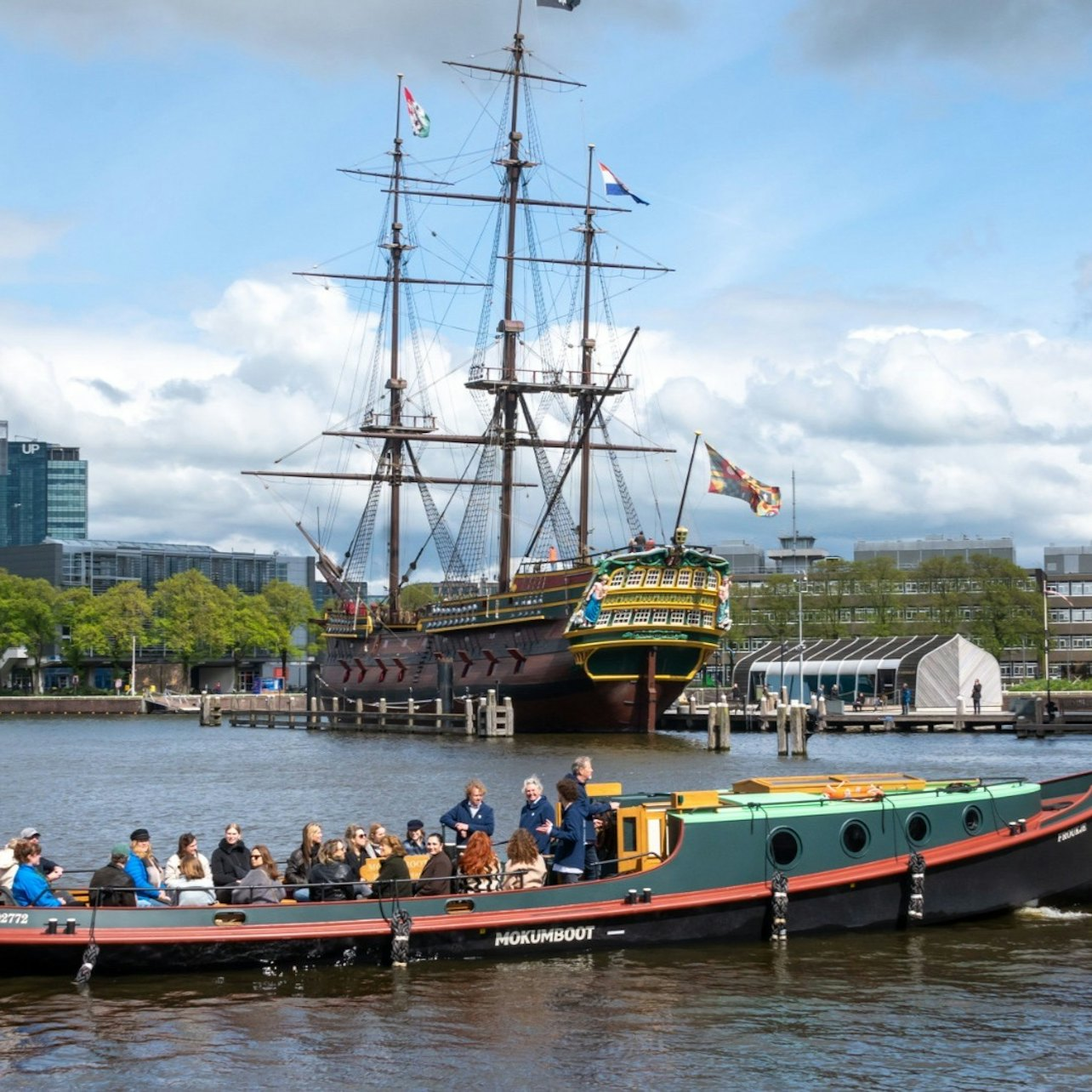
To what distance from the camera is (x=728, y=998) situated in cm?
1970

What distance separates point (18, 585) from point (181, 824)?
11302cm

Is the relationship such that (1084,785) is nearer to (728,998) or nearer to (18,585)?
(728,998)

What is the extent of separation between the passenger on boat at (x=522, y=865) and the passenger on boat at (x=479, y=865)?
0.58 feet

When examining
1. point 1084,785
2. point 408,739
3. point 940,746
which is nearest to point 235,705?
point 408,739

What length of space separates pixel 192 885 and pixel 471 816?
3929mm

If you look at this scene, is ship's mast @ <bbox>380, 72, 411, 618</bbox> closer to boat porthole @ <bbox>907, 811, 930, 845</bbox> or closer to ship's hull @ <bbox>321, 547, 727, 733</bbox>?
ship's hull @ <bbox>321, 547, 727, 733</bbox>

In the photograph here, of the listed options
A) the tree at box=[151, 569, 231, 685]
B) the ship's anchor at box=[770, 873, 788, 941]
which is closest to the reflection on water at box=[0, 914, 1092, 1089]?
the ship's anchor at box=[770, 873, 788, 941]

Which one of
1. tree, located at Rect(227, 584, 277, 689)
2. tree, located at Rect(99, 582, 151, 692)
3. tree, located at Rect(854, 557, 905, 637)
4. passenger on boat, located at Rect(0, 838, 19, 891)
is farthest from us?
tree, located at Rect(227, 584, 277, 689)

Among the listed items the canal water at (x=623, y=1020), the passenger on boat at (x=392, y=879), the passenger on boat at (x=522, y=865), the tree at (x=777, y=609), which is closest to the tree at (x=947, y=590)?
the tree at (x=777, y=609)

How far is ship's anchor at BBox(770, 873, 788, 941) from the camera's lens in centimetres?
2212

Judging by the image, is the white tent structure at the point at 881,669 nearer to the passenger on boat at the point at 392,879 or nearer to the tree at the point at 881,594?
the tree at the point at 881,594

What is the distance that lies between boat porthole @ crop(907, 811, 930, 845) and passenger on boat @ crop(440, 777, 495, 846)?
5992mm

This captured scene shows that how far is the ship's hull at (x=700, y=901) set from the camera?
20125mm

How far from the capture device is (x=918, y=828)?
23516 millimetres
